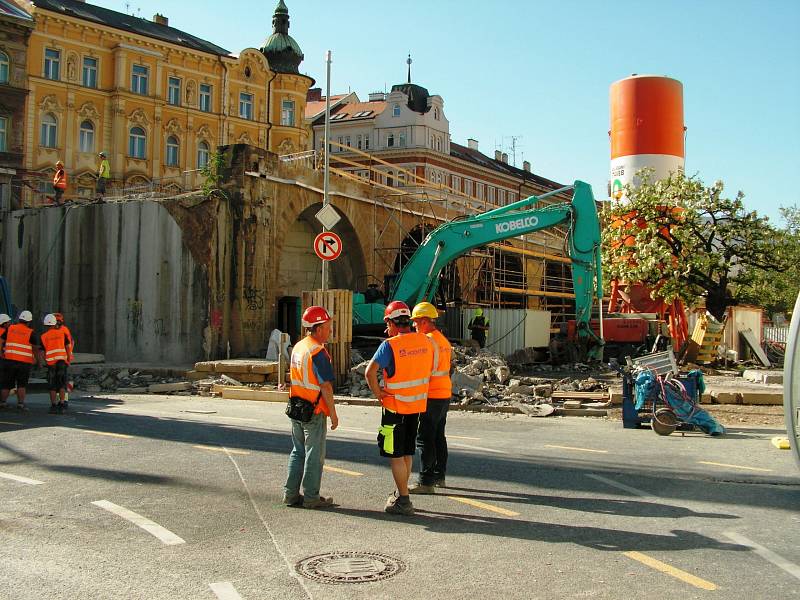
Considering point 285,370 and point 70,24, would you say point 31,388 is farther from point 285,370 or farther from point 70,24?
point 70,24

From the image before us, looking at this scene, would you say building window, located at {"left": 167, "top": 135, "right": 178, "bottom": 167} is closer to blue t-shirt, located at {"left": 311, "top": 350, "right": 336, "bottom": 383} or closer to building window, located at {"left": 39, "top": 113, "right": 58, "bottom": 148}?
building window, located at {"left": 39, "top": 113, "right": 58, "bottom": 148}

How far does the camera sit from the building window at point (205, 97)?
5116cm

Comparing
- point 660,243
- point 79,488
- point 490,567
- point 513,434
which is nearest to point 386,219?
point 660,243

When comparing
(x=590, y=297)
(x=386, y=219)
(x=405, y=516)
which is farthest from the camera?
(x=386, y=219)

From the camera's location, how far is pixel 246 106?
53.3m

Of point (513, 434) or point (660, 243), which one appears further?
point (660, 243)

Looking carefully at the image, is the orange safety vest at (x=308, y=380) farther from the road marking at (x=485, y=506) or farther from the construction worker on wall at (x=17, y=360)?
the construction worker on wall at (x=17, y=360)

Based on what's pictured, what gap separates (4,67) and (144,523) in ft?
137

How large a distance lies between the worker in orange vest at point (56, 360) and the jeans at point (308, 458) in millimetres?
8292

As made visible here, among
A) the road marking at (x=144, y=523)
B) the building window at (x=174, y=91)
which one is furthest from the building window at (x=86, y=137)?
the road marking at (x=144, y=523)

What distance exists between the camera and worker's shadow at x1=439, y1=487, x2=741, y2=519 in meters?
7.25

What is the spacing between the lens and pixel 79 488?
810 cm

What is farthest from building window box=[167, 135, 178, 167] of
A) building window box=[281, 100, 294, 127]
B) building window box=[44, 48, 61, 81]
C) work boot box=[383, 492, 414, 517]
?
work boot box=[383, 492, 414, 517]

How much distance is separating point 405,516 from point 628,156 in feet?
98.1
